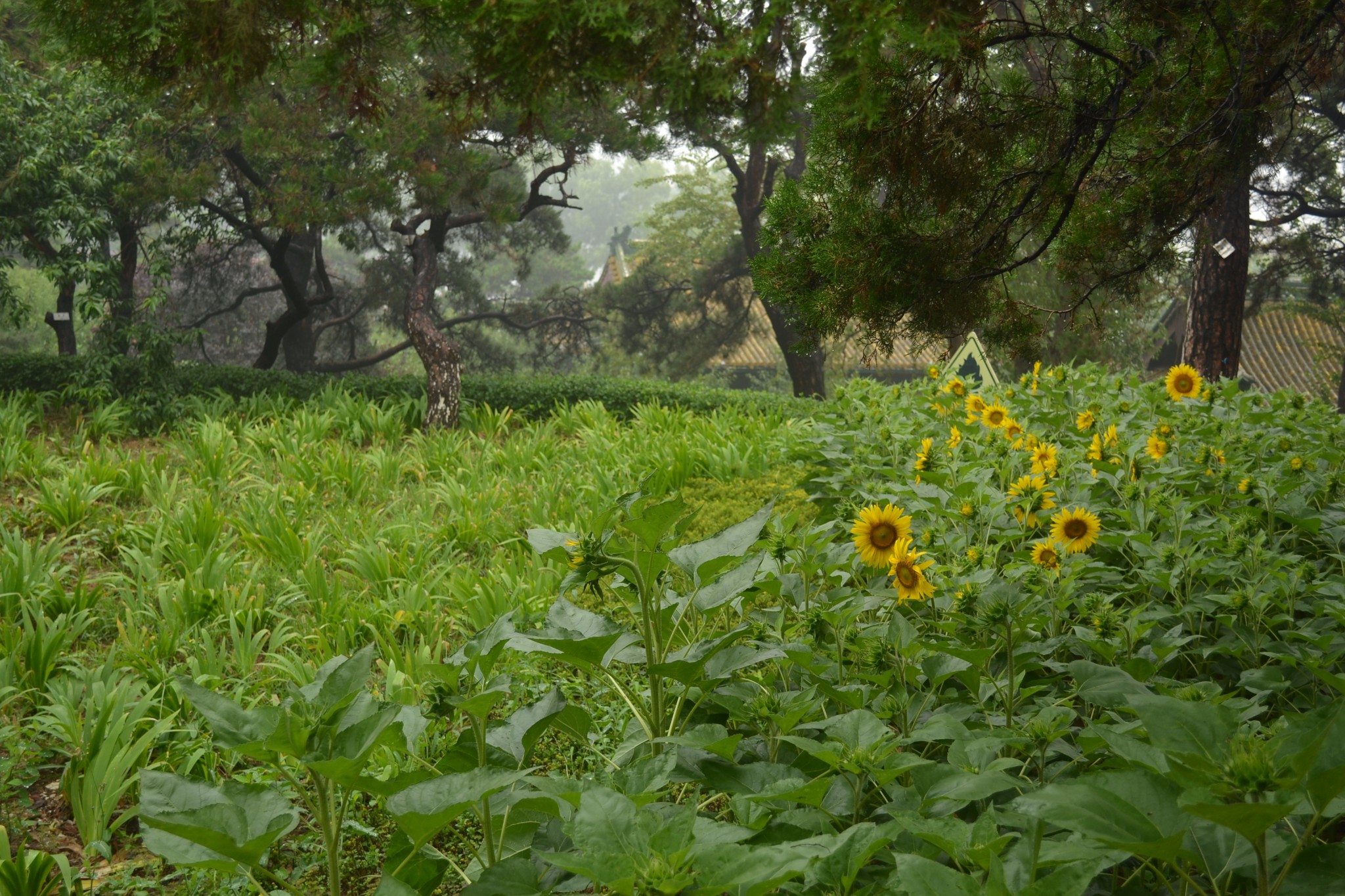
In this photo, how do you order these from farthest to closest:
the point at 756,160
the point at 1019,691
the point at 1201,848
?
1. the point at 756,160
2. the point at 1019,691
3. the point at 1201,848

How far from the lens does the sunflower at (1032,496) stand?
7.76ft

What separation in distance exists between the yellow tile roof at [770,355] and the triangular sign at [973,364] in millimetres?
11124

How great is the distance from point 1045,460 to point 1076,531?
0.53 meters

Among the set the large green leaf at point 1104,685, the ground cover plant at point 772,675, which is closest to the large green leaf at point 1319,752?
the ground cover plant at point 772,675

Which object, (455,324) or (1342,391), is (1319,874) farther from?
(1342,391)

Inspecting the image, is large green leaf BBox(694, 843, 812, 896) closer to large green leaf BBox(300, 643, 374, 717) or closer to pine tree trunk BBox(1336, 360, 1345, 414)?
large green leaf BBox(300, 643, 374, 717)

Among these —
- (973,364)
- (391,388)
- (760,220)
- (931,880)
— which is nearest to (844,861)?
(931,880)

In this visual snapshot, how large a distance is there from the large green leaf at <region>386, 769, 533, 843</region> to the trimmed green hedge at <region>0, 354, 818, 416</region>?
367 inches

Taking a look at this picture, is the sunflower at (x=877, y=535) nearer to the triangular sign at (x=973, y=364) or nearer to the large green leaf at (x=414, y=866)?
the large green leaf at (x=414, y=866)

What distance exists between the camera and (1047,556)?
2.12 m

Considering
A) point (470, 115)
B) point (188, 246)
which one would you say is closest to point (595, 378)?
point (188, 246)

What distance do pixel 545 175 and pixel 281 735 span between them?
12.3 metres

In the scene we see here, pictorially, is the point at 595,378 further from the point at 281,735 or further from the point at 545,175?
the point at 281,735

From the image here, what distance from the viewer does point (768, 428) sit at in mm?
7191
